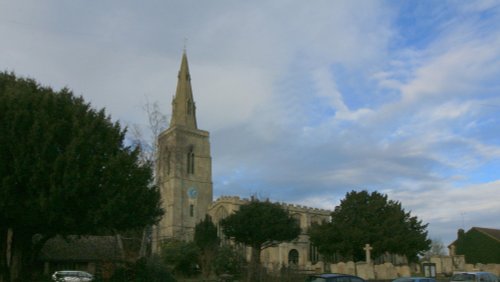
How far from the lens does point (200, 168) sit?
77.8 meters

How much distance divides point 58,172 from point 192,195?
5534 centimetres

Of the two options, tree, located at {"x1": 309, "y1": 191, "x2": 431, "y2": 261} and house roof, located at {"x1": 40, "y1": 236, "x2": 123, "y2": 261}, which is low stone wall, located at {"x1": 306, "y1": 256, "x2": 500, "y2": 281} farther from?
house roof, located at {"x1": 40, "y1": 236, "x2": 123, "y2": 261}

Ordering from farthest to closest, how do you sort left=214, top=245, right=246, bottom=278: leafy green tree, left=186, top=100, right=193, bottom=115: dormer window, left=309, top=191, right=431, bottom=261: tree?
left=186, top=100, right=193, bottom=115: dormer window < left=309, top=191, right=431, bottom=261: tree < left=214, top=245, right=246, bottom=278: leafy green tree

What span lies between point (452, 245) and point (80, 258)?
47291mm

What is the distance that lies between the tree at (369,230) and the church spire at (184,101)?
30222 mm

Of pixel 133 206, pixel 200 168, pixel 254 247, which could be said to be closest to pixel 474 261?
pixel 254 247

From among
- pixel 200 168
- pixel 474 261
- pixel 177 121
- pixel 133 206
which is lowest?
pixel 474 261

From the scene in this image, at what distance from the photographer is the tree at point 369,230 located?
5034cm

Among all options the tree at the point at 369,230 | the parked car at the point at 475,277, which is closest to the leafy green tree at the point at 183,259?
the tree at the point at 369,230

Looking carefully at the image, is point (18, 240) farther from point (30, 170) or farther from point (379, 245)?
point (379, 245)

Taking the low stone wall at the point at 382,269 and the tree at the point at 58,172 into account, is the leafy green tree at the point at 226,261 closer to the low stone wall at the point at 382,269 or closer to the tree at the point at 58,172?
the low stone wall at the point at 382,269

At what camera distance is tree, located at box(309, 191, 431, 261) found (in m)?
50.3

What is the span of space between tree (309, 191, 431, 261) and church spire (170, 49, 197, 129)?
99.2 ft

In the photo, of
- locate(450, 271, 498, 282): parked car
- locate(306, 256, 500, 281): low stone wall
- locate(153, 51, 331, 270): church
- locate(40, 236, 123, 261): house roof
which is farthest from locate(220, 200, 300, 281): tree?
locate(450, 271, 498, 282): parked car
